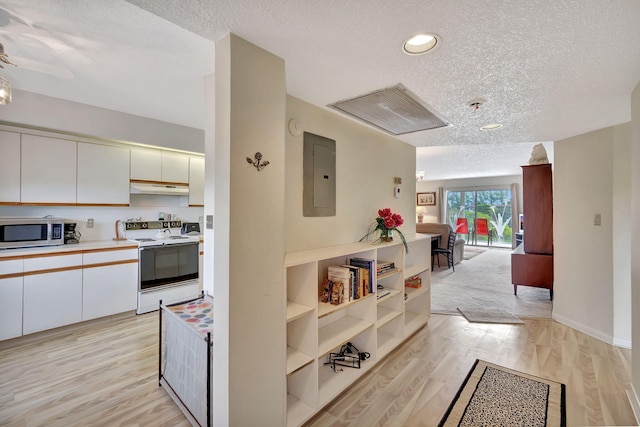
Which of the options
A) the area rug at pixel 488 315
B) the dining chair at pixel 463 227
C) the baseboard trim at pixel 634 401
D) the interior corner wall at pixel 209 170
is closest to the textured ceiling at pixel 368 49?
the interior corner wall at pixel 209 170

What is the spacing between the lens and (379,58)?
5.20 feet

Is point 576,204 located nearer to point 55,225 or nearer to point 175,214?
point 175,214

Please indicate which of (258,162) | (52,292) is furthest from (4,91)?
(52,292)

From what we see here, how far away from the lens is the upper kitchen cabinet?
11.8 feet

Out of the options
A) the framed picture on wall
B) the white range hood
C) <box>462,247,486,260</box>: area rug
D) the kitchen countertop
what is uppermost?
the framed picture on wall

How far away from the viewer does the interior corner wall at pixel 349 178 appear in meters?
2.10

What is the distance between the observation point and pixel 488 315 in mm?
3500

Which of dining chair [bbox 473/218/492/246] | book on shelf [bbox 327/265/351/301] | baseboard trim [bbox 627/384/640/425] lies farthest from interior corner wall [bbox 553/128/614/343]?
dining chair [bbox 473/218/492/246]

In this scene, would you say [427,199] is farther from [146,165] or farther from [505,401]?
[146,165]

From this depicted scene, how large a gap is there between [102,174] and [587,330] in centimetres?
592

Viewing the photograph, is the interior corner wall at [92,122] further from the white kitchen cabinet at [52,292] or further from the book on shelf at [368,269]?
the book on shelf at [368,269]

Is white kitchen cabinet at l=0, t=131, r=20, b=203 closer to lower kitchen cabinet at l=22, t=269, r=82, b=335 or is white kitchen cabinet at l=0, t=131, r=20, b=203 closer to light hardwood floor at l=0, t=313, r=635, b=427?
lower kitchen cabinet at l=22, t=269, r=82, b=335

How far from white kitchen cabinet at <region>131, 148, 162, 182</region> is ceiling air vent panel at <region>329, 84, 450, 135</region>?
2804 millimetres

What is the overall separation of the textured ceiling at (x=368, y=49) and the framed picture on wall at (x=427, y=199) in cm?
820
